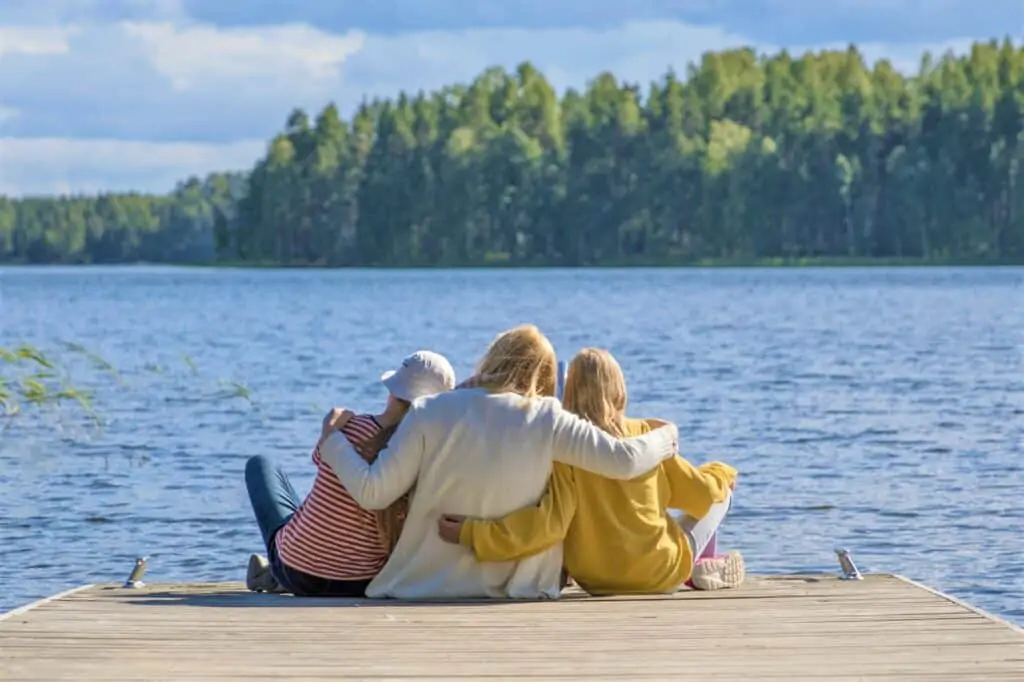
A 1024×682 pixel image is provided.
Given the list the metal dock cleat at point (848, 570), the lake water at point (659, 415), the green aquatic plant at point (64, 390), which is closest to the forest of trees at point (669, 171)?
the lake water at point (659, 415)

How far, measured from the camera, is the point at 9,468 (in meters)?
16.8

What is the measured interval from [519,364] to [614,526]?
28.3 inches

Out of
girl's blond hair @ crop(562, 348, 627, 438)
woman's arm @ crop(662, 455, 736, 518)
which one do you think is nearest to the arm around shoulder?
girl's blond hair @ crop(562, 348, 627, 438)

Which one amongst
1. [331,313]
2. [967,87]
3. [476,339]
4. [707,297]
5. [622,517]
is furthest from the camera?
[967,87]

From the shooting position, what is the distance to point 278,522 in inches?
286

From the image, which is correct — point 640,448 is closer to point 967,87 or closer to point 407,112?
point 967,87

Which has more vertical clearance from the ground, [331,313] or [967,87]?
[967,87]

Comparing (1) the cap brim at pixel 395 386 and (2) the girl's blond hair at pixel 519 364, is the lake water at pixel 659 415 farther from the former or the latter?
(1) the cap brim at pixel 395 386

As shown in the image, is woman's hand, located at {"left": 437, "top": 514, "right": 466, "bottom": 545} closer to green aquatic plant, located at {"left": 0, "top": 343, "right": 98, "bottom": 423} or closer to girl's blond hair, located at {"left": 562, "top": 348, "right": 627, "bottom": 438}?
girl's blond hair, located at {"left": 562, "top": 348, "right": 627, "bottom": 438}

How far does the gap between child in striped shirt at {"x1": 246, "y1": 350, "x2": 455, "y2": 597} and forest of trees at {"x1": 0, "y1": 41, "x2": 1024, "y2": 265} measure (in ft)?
276

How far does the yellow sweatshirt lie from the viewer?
6.53 meters

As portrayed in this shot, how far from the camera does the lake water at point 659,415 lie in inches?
480

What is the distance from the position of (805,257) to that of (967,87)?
11.8 m

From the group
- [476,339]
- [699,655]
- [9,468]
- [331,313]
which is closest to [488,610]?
[699,655]
